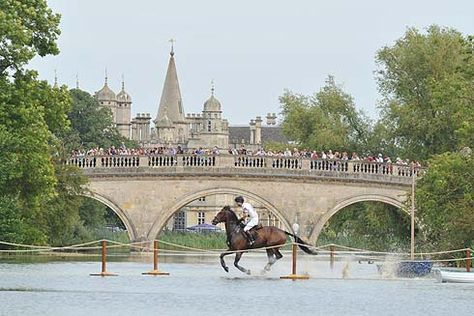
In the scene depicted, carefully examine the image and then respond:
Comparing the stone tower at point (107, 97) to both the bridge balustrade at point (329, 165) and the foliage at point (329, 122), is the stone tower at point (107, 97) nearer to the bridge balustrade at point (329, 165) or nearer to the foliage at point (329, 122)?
the foliage at point (329, 122)

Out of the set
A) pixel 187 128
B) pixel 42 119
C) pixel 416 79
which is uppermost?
pixel 187 128

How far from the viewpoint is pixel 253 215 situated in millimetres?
42406

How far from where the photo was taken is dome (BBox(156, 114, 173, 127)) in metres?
165

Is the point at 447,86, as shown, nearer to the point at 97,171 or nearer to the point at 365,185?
the point at 365,185

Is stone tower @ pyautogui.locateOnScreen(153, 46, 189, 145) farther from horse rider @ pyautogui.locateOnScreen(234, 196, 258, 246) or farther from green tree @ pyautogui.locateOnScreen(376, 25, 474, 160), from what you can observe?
horse rider @ pyautogui.locateOnScreen(234, 196, 258, 246)

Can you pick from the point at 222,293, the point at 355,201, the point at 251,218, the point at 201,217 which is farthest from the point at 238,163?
the point at 201,217

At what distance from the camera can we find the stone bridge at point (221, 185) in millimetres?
68938

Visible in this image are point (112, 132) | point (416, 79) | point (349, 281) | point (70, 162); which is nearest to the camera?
point (349, 281)

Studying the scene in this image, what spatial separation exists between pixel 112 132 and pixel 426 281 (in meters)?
70.8

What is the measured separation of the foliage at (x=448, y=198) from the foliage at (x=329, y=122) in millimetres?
16500

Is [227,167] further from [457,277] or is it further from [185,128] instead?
[185,128]

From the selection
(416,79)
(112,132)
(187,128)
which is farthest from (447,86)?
(187,128)

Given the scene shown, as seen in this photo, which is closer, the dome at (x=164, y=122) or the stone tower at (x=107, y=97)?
the dome at (x=164, y=122)

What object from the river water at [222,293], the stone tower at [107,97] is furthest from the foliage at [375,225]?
the stone tower at [107,97]
